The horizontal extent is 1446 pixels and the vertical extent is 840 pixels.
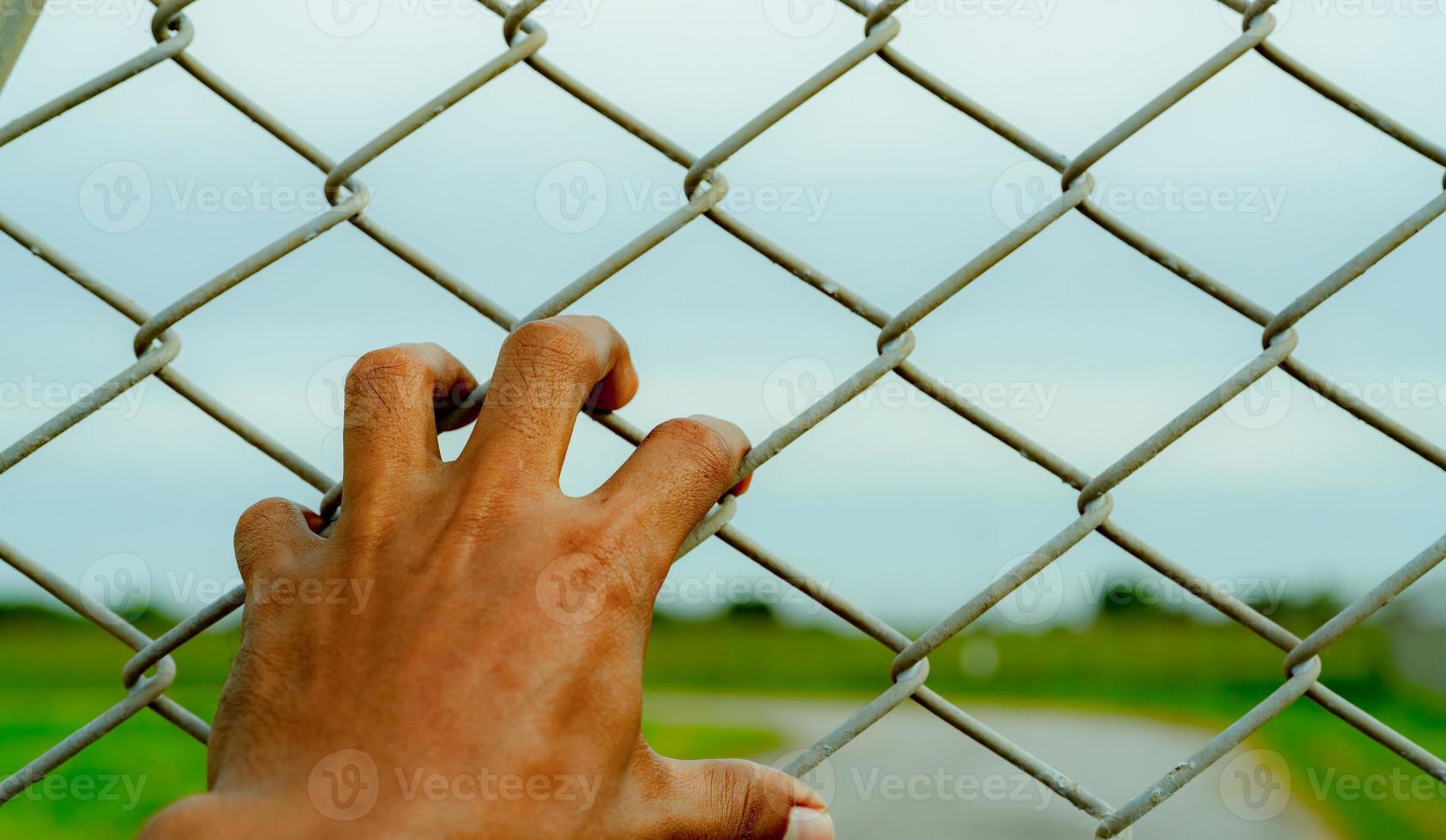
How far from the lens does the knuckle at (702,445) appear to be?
3.15 ft

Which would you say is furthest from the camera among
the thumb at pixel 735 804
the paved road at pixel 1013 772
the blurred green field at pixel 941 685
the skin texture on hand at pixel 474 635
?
the blurred green field at pixel 941 685

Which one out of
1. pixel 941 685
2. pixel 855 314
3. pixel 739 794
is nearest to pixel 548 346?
pixel 855 314

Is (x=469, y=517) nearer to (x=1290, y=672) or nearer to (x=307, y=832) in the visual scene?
(x=307, y=832)

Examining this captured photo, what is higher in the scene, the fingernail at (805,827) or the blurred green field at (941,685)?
the blurred green field at (941,685)

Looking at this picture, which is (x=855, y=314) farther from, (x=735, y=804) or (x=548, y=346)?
(x=735, y=804)

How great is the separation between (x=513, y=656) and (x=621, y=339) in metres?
0.33

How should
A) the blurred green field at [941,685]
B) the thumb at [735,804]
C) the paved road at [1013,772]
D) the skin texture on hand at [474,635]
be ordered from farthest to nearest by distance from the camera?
the blurred green field at [941,685] → the paved road at [1013,772] → the thumb at [735,804] → the skin texture on hand at [474,635]

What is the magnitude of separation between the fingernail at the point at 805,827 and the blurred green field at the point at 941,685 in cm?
2598

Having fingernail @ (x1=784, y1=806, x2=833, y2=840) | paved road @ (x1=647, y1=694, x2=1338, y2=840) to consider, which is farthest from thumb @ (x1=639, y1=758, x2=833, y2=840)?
paved road @ (x1=647, y1=694, x2=1338, y2=840)

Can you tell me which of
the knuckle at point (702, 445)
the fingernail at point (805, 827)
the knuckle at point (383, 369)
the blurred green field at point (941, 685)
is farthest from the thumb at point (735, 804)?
the blurred green field at point (941, 685)

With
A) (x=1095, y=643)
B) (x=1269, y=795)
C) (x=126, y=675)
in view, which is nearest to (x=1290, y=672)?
(x=1269, y=795)

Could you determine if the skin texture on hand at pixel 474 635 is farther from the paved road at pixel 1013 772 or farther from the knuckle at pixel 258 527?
the paved road at pixel 1013 772

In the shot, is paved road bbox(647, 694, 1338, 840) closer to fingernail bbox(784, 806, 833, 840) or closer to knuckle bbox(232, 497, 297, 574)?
fingernail bbox(784, 806, 833, 840)

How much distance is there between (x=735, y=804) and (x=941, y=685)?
37314 mm
